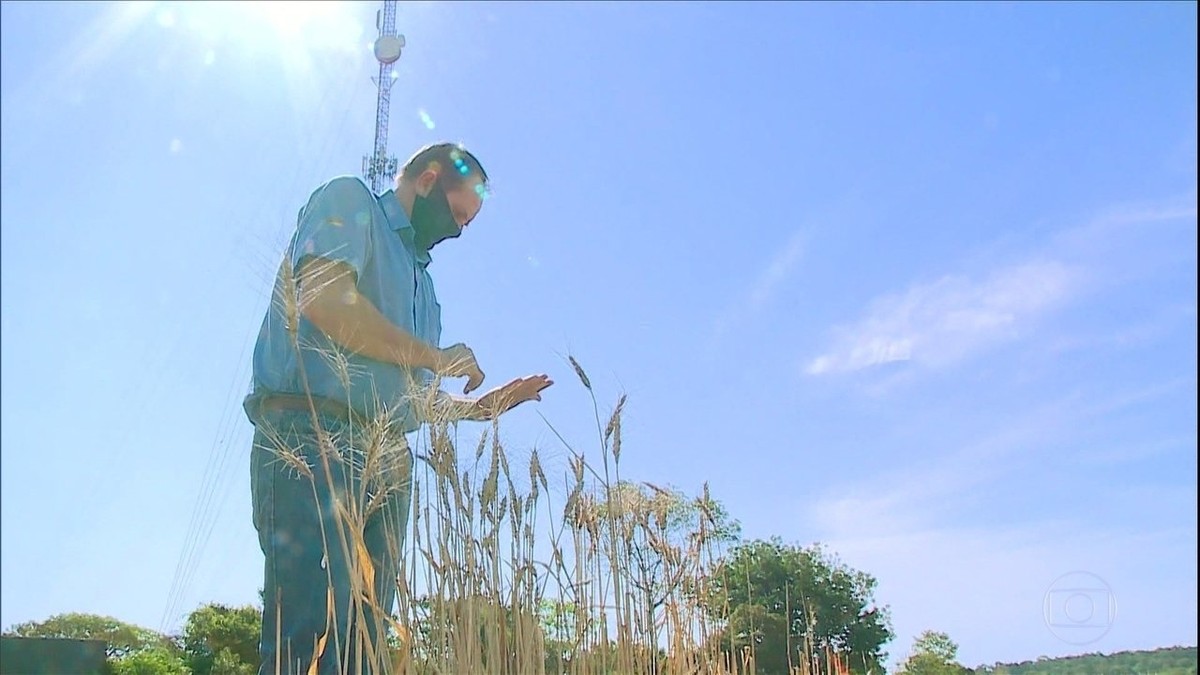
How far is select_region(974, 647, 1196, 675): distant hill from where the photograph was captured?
196 cm

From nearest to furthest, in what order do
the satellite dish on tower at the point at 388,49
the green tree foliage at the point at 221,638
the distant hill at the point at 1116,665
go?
1. the distant hill at the point at 1116,665
2. the green tree foliage at the point at 221,638
3. the satellite dish on tower at the point at 388,49

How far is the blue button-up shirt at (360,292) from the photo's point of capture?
1.34 meters

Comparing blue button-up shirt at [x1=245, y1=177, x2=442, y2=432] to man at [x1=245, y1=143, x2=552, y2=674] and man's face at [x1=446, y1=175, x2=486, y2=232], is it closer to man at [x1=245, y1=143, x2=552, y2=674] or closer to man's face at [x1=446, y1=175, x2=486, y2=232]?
man at [x1=245, y1=143, x2=552, y2=674]

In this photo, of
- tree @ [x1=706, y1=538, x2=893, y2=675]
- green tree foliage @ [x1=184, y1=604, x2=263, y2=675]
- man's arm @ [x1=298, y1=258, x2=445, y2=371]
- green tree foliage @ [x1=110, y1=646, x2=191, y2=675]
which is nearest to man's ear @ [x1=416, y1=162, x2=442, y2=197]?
man's arm @ [x1=298, y1=258, x2=445, y2=371]

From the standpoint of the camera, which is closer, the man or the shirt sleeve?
the man

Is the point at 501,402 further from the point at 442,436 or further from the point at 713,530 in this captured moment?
the point at 713,530

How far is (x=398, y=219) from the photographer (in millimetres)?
1622

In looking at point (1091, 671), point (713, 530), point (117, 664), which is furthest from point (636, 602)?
point (117, 664)

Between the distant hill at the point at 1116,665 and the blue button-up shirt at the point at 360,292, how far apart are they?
152 cm

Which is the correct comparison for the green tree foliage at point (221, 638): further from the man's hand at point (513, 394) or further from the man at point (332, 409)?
the man's hand at point (513, 394)

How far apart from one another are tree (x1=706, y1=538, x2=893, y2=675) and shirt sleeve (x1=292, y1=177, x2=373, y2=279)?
3.20ft

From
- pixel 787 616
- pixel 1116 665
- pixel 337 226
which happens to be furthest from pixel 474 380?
pixel 1116 665

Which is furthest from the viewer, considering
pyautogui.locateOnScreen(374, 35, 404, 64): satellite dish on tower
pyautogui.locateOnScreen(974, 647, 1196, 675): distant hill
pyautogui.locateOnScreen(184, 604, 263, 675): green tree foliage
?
pyautogui.locateOnScreen(374, 35, 404, 64): satellite dish on tower

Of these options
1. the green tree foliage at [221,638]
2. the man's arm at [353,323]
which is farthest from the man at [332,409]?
the green tree foliage at [221,638]
